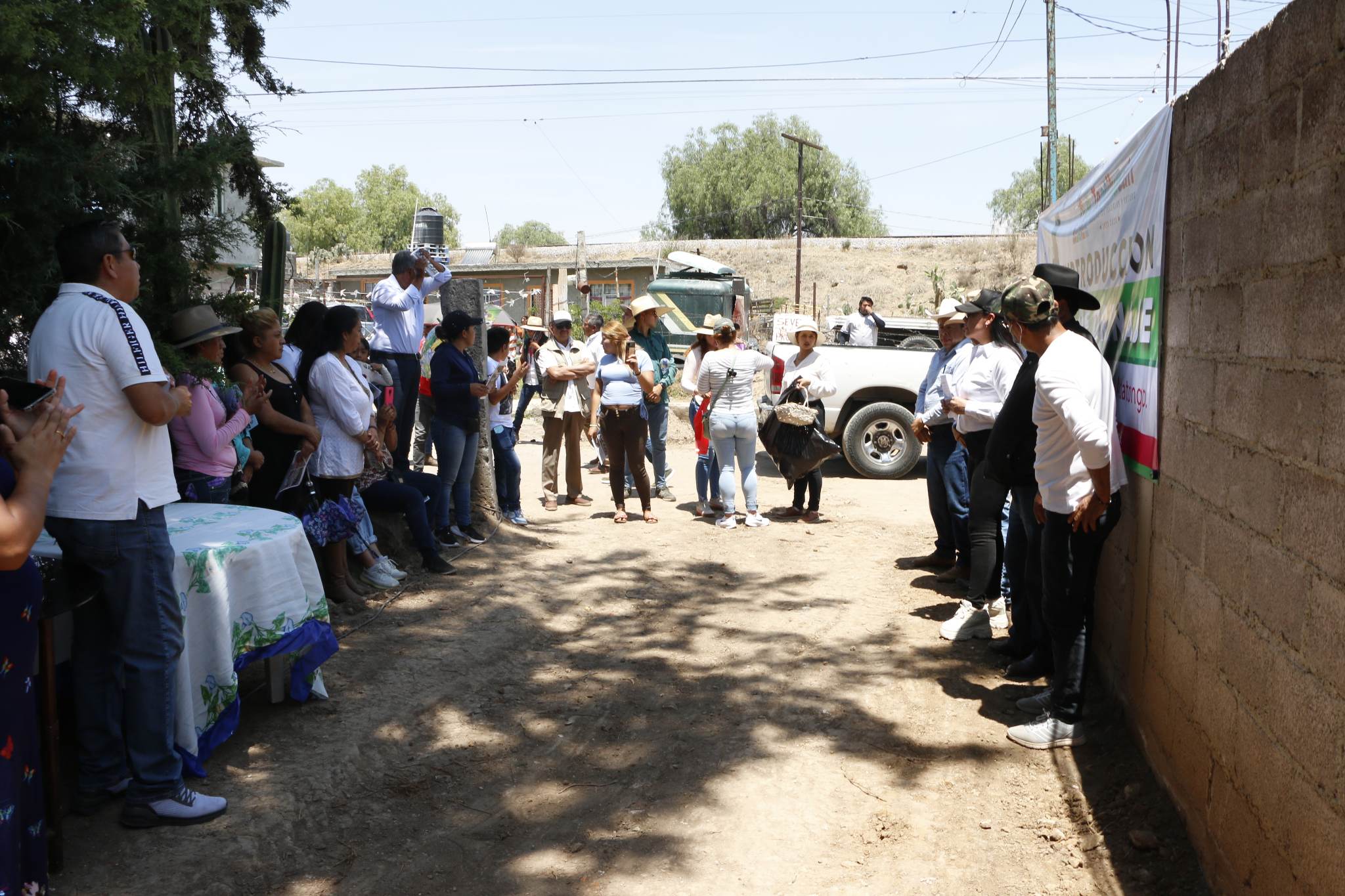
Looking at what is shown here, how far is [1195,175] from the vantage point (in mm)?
4055

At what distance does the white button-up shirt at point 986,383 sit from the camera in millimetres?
6387

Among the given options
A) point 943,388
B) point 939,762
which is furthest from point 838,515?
point 939,762

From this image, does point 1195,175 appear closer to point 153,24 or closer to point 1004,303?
point 1004,303

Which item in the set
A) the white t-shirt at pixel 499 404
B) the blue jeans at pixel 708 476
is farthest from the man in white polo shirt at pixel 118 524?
the blue jeans at pixel 708 476

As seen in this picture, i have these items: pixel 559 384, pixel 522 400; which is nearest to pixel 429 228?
pixel 522 400

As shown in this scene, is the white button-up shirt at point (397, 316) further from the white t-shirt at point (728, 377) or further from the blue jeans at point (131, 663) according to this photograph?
the blue jeans at point (131, 663)

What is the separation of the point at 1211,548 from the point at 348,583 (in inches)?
191

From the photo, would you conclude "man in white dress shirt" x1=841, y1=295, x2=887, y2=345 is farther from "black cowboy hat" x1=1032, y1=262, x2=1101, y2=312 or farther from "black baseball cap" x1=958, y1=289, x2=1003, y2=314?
"black cowboy hat" x1=1032, y1=262, x2=1101, y2=312

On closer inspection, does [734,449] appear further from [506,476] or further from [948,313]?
[948,313]

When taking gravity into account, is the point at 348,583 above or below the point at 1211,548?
below

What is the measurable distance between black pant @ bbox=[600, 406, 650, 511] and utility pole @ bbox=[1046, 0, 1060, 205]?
1833cm

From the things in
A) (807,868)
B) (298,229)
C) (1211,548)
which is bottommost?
(807,868)

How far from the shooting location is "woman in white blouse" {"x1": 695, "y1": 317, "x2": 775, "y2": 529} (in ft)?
31.2

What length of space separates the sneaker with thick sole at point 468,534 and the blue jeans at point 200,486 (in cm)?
333
